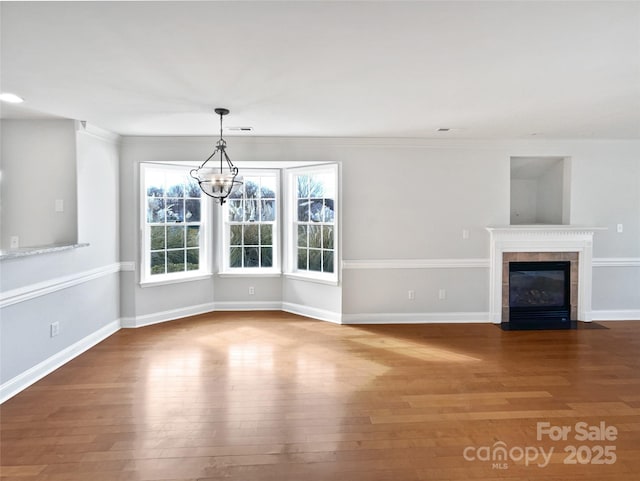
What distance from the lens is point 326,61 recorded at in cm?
236

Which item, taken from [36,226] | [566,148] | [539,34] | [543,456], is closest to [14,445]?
[36,226]

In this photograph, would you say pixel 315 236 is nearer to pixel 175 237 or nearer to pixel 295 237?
pixel 295 237

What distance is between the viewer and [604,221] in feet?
16.3


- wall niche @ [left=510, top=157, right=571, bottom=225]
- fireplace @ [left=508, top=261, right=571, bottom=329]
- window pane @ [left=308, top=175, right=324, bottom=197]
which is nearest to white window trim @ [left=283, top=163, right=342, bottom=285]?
window pane @ [left=308, top=175, right=324, bottom=197]

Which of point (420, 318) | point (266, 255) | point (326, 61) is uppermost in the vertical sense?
point (326, 61)

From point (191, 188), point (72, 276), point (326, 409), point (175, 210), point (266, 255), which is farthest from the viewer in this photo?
point (266, 255)

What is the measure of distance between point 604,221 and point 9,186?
24.0 feet

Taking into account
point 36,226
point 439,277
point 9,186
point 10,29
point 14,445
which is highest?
point 10,29

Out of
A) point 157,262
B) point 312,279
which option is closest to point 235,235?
point 157,262

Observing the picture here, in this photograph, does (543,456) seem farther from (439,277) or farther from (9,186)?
(9,186)

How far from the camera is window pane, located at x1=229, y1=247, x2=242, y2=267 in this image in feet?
18.0

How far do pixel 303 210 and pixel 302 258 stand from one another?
2.36 feet

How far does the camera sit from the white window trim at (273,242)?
5.40m

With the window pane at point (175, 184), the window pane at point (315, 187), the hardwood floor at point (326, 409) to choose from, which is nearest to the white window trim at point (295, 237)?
the window pane at point (315, 187)
